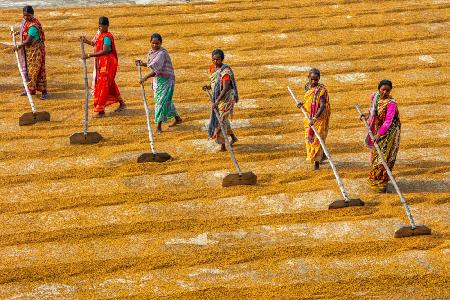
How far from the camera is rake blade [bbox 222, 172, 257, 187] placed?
11125mm

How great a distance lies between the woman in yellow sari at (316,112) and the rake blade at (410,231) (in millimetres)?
1833

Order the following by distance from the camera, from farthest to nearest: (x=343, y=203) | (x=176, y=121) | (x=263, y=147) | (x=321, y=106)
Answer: (x=176, y=121) < (x=263, y=147) < (x=321, y=106) < (x=343, y=203)

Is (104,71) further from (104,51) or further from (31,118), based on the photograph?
(31,118)

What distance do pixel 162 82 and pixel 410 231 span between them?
4.08 meters

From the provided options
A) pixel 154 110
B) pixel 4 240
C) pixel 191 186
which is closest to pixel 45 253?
pixel 4 240

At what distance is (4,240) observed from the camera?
10.0 m

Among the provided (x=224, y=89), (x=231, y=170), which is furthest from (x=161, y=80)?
(x=231, y=170)

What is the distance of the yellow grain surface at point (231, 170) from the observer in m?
9.33

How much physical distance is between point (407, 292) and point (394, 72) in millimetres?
6171

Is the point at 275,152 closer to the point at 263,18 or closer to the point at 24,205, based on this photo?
the point at 24,205

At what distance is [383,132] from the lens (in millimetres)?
10781

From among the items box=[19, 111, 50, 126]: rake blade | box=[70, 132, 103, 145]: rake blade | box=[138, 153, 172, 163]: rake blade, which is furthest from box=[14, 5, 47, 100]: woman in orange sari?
box=[138, 153, 172, 163]: rake blade

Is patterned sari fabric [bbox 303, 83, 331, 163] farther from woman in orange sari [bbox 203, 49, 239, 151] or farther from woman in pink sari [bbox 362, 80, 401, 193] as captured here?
woman in orange sari [bbox 203, 49, 239, 151]

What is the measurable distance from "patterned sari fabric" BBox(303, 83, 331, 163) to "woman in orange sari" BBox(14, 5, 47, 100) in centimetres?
405
